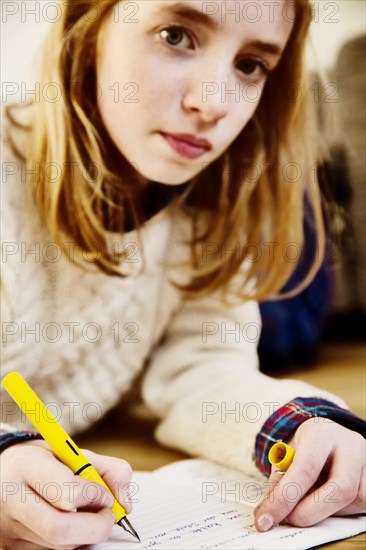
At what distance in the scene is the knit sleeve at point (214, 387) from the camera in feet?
1.56

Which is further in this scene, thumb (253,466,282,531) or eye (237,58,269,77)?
eye (237,58,269,77)

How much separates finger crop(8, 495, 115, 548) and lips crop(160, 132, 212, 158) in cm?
24

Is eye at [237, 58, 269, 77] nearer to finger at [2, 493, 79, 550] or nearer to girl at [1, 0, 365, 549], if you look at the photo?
girl at [1, 0, 365, 549]

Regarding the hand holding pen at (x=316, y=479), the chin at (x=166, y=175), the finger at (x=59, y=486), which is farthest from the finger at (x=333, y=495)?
the chin at (x=166, y=175)

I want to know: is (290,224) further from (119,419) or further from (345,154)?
(119,419)

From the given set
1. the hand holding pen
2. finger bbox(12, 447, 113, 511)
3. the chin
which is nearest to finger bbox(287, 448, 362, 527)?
the hand holding pen

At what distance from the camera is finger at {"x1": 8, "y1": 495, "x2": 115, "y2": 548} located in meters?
0.33

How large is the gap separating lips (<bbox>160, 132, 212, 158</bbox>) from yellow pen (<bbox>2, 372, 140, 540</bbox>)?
0.62 ft

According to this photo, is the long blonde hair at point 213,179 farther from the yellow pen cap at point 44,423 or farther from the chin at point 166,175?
the yellow pen cap at point 44,423

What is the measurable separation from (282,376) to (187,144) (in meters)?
0.19

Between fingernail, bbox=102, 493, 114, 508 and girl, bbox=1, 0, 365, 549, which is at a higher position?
girl, bbox=1, 0, 365, 549

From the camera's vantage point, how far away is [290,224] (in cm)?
56

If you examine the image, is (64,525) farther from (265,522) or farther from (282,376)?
(282,376)

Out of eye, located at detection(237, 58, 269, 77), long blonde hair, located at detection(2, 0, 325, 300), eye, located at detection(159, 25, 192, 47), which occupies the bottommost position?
long blonde hair, located at detection(2, 0, 325, 300)
